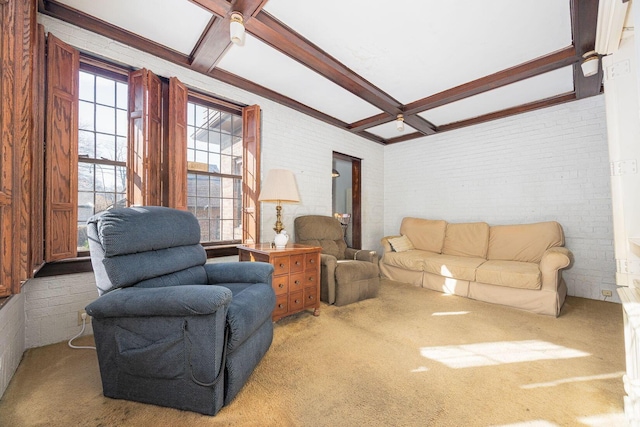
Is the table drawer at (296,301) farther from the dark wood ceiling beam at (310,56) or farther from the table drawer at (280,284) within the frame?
the dark wood ceiling beam at (310,56)

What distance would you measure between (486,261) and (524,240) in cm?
53

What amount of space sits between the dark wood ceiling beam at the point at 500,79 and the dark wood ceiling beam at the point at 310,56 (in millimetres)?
486

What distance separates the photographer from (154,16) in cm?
201

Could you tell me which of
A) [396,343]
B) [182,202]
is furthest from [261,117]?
[396,343]

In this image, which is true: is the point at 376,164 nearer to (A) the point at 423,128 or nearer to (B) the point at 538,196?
(A) the point at 423,128

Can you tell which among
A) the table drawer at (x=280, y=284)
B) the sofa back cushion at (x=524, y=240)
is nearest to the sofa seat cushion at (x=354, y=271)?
the table drawer at (x=280, y=284)

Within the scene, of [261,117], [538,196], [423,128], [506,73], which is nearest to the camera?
[506,73]

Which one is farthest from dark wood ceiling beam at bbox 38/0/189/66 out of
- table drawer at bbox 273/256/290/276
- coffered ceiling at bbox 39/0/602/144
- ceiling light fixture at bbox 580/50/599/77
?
ceiling light fixture at bbox 580/50/599/77

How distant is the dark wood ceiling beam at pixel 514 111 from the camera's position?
329 cm

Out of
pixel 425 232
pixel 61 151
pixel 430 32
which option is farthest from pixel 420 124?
pixel 61 151

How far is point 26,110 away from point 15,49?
299 millimetres

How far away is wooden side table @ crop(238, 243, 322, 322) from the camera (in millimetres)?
2391

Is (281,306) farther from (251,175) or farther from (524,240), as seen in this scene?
(524,240)

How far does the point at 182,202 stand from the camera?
98.4 inches
